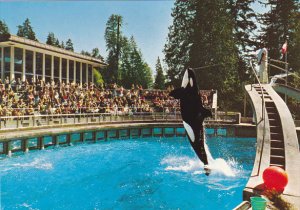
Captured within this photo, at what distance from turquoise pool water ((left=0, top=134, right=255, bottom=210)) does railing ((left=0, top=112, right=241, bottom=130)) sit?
1959mm

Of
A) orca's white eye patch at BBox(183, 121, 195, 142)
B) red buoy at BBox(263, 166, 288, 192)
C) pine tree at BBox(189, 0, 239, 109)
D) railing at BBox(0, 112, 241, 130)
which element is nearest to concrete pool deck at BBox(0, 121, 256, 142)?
railing at BBox(0, 112, 241, 130)

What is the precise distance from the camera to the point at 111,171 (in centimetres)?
1653

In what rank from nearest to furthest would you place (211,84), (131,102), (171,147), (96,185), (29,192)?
(29,192) → (96,185) → (171,147) → (131,102) → (211,84)

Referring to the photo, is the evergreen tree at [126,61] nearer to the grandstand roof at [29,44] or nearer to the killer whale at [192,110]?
the grandstand roof at [29,44]

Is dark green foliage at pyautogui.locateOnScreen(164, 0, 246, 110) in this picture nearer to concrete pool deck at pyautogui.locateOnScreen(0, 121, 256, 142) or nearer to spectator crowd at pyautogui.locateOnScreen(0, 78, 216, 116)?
spectator crowd at pyautogui.locateOnScreen(0, 78, 216, 116)

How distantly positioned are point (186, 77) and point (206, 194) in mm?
8290

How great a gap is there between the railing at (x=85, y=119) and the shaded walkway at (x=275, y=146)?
13739 mm


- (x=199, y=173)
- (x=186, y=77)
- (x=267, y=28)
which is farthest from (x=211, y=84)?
(x=186, y=77)

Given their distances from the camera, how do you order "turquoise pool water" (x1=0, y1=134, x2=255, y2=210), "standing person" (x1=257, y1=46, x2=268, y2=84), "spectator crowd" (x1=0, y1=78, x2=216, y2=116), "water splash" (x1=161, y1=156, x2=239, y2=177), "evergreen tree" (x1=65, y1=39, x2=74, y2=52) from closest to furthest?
"turquoise pool water" (x1=0, y1=134, x2=255, y2=210) → "water splash" (x1=161, y1=156, x2=239, y2=177) → "standing person" (x1=257, y1=46, x2=268, y2=84) → "spectator crowd" (x1=0, y1=78, x2=216, y2=116) → "evergreen tree" (x1=65, y1=39, x2=74, y2=52)

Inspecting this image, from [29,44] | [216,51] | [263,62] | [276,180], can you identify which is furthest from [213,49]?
[276,180]

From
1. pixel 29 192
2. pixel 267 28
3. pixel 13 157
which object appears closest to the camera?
pixel 29 192

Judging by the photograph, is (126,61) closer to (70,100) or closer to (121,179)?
(70,100)

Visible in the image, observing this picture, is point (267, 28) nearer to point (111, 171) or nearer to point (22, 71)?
point (22, 71)

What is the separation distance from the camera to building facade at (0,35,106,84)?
3019cm
